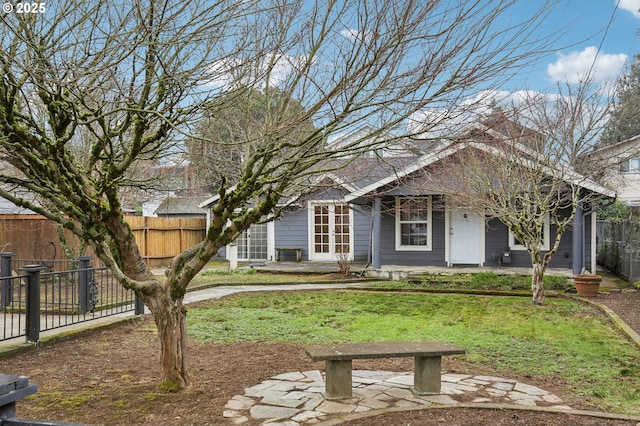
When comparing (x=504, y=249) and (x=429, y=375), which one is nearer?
(x=429, y=375)

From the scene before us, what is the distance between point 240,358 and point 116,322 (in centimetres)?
318

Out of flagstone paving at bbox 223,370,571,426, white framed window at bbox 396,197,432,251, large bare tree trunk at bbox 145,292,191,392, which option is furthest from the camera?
white framed window at bbox 396,197,432,251

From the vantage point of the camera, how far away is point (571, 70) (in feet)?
37.0

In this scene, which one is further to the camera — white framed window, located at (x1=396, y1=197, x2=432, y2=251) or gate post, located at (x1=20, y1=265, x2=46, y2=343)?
white framed window, located at (x1=396, y1=197, x2=432, y2=251)

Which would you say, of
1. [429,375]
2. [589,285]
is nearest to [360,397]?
[429,375]

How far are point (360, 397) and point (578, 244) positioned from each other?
37.6 ft

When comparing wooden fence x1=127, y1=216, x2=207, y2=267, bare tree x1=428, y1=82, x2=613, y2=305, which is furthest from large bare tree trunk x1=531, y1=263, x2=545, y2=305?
wooden fence x1=127, y1=216, x2=207, y2=267

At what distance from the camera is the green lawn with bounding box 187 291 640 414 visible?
6.21 meters

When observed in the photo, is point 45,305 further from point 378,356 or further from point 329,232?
point 329,232

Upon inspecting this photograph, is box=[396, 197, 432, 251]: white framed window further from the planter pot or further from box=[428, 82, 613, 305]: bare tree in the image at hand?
the planter pot

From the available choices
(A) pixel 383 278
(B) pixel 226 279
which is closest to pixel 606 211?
(A) pixel 383 278

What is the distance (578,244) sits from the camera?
1459 centimetres

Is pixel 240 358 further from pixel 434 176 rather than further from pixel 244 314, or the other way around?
pixel 434 176

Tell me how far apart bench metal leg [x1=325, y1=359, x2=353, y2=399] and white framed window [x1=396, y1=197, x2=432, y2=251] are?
1200 cm
